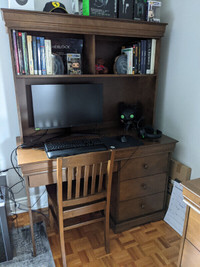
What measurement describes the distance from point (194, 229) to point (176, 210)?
0.77 meters

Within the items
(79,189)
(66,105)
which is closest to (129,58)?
(66,105)

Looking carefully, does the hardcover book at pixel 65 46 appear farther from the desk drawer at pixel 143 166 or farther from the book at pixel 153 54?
the desk drawer at pixel 143 166

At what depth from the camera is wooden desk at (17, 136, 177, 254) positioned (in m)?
1.73

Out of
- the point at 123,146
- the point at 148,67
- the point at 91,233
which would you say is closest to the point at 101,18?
the point at 148,67

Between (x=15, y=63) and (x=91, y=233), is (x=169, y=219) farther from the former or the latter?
(x=15, y=63)

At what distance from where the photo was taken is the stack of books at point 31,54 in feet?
5.00

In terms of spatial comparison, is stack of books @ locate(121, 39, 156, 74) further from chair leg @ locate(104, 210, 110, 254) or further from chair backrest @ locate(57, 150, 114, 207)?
chair leg @ locate(104, 210, 110, 254)

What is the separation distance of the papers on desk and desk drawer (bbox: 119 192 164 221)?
9 cm

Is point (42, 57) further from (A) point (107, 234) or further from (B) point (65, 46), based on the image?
(A) point (107, 234)

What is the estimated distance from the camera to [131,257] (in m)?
1.70

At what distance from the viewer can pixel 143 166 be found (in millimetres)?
1828

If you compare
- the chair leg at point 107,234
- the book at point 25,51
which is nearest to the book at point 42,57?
the book at point 25,51

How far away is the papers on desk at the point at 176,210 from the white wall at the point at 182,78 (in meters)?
0.20

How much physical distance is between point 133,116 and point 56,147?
81 cm
